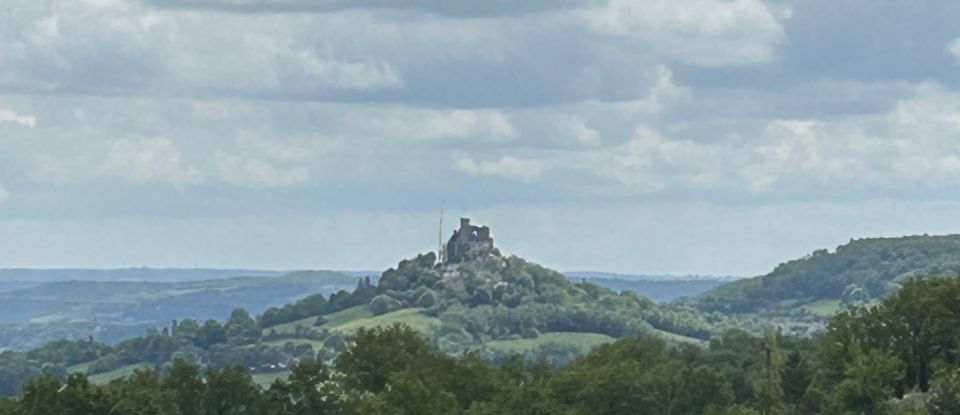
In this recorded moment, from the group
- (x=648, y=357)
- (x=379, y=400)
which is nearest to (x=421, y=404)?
(x=379, y=400)

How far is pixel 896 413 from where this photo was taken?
14925cm

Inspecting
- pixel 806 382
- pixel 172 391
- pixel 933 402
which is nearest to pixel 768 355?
pixel 806 382

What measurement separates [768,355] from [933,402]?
27255 millimetres

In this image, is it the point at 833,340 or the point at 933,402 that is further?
the point at 833,340

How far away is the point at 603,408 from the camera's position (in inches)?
6555

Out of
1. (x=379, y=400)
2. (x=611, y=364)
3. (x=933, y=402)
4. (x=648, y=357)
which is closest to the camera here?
(x=933, y=402)

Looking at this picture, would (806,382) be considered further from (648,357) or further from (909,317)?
(648,357)

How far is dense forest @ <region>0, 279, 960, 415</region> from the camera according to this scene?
158 meters

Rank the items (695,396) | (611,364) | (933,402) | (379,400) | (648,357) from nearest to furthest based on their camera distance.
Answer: (933,402) < (379,400) < (695,396) < (611,364) < (648,357)

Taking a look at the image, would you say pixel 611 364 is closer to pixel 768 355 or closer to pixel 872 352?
pixel 768 355

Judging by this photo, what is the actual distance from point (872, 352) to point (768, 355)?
1494cm

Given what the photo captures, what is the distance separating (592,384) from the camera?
168m

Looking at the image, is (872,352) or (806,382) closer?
(872,352)

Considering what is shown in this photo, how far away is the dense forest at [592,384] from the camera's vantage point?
158 meters
